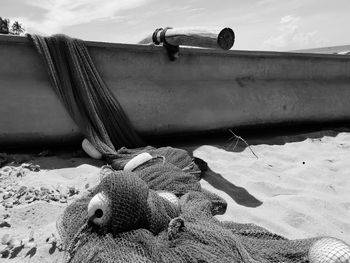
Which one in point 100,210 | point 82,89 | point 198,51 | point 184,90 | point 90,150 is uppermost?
point 198,51

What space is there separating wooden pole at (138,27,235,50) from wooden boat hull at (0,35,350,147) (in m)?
0.23

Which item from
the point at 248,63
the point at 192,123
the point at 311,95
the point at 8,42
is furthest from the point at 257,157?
the point at 8,42

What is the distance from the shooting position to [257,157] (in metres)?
4.31

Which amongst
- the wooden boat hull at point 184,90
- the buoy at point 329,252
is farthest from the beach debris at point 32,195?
the buoy at point 329,252

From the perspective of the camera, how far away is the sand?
8.43ft

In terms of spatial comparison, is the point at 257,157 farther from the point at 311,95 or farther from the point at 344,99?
the point at 344,99

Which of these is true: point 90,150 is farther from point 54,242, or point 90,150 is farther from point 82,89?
point 54,242

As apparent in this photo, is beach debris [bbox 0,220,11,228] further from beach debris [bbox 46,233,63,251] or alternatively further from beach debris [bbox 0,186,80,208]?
beach debris [bbox 46,233,63,251]

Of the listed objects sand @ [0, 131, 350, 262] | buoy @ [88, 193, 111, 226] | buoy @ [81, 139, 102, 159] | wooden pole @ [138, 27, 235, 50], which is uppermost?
wooden pole @ [138, 27, 235, 50]

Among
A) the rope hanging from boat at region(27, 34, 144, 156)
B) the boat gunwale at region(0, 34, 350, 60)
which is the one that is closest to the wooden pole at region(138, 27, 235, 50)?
the boat gunwale at region(0, 34, 350, 60)

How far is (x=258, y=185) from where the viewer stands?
11.3 feet

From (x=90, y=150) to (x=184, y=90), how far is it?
1.58m

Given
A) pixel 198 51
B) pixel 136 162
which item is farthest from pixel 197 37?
pixel 136 162

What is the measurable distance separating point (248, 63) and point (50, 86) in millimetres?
2850
